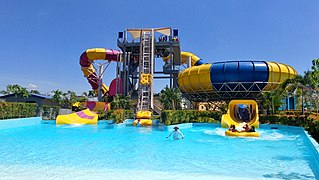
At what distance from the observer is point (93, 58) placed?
31.5 m

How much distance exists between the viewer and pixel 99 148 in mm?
9594

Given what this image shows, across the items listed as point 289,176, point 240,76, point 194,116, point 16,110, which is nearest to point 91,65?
point 16,110

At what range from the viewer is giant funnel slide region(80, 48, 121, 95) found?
31.2 m

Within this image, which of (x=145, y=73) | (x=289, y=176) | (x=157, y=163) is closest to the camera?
(x=289, y=176)

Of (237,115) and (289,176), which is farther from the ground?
(237,115)

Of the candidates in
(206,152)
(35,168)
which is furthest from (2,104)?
(206,152)

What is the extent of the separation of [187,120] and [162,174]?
14488 millimetres

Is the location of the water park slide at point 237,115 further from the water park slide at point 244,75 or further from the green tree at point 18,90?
the green tree at point 18,90

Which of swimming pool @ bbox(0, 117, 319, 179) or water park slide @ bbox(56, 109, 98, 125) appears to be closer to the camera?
swimming pool @ bbox(0, 117, 319, 179)

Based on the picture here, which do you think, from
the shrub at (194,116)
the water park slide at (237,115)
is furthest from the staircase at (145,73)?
the water park slide at (237,115)

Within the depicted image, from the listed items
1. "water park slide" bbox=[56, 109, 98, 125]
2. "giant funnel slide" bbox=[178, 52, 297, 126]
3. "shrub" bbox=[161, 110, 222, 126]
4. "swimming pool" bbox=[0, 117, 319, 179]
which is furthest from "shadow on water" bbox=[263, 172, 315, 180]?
"giant funnel slide" bbox=[178, 52, 297, 126]

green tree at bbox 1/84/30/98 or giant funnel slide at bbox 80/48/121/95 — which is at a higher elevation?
giant funnel slide at bbox 80/48/121/95

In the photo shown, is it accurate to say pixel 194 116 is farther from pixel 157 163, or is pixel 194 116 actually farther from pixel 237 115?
pixel 157 163

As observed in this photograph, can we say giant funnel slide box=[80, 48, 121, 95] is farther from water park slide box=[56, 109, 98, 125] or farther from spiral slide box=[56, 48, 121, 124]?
water park slide box=[56, 109, 98, 125]
